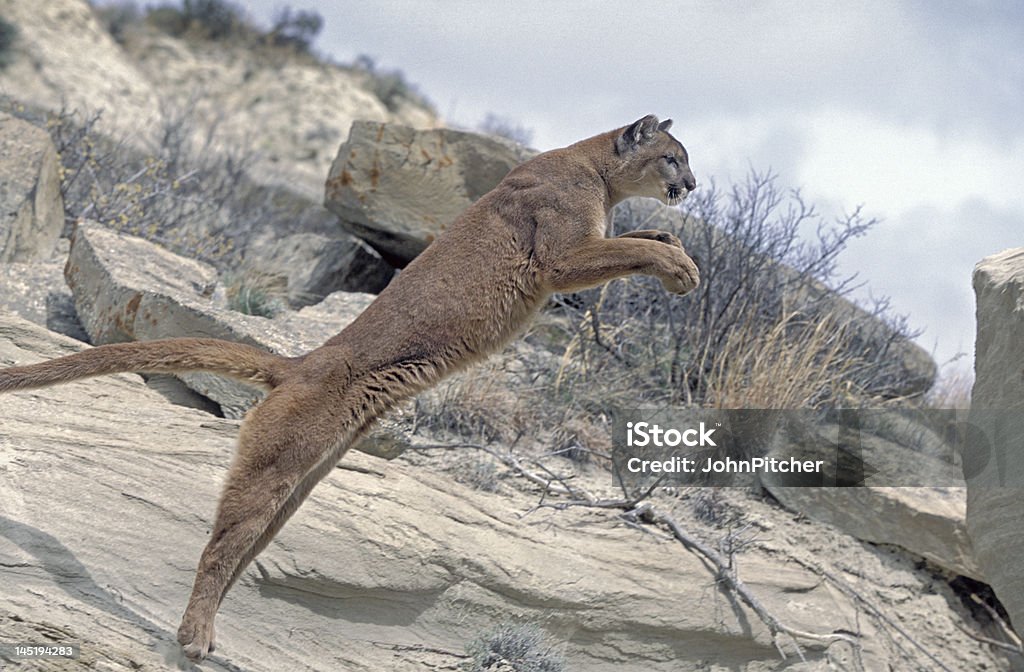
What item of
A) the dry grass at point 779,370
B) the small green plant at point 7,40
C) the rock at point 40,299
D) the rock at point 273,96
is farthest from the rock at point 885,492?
the small green plant at point 7,40

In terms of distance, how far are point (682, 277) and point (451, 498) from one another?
8.59 feet

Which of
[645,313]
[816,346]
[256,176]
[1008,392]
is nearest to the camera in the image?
[1008,392]

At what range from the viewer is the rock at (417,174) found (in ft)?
35.2

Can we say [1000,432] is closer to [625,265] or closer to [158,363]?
[625,265]

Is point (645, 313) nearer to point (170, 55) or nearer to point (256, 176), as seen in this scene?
point (256, 176)

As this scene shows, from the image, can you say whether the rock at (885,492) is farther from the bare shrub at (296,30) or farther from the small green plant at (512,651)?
the bare shrub at (296,30)

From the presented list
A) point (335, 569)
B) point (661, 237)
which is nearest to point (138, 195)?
point (335, 569)

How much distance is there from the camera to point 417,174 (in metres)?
10.8

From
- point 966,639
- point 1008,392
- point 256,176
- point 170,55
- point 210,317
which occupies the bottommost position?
point 966,639

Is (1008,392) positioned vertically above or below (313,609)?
above

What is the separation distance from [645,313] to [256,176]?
37.7 feet

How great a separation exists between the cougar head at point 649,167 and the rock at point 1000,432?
8.19ft

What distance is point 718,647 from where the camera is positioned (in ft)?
25.8

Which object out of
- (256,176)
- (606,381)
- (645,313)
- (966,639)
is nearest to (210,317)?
(606,381)
